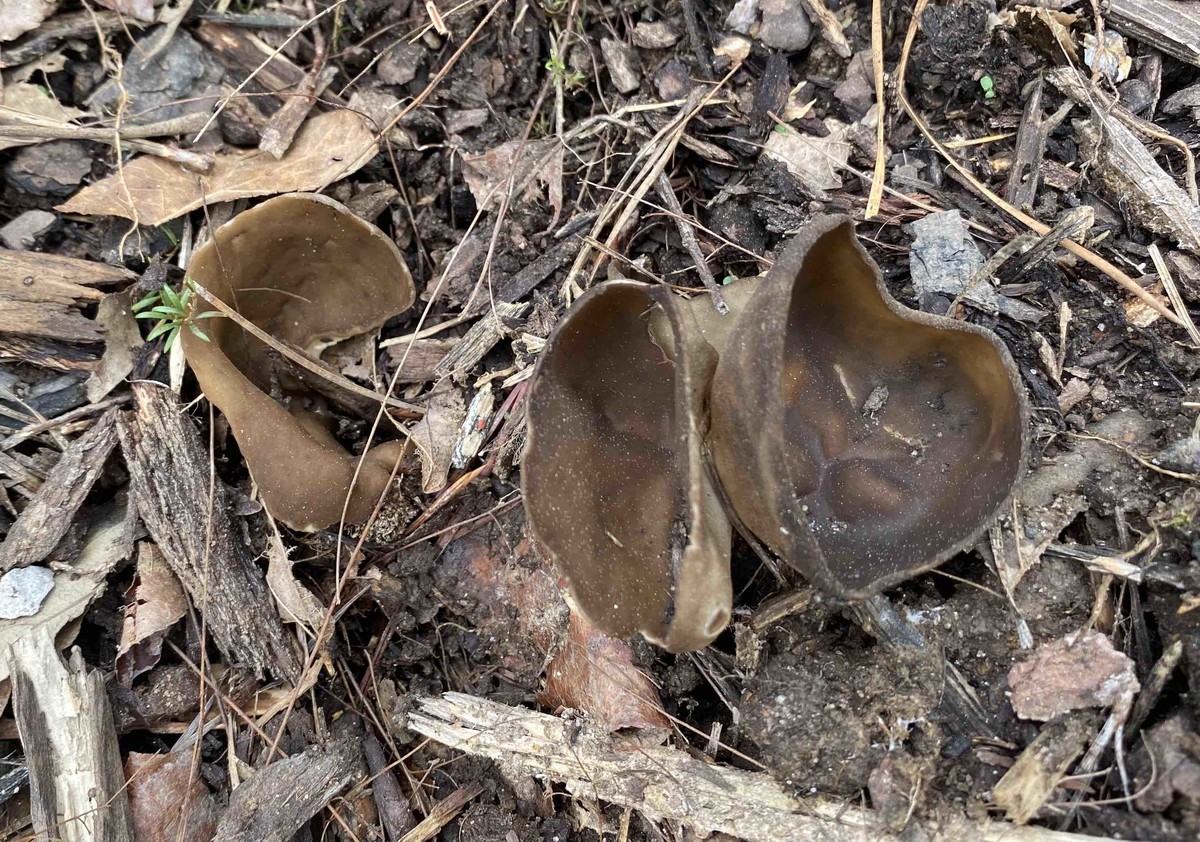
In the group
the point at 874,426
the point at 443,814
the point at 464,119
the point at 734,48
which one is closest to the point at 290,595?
the point at 443,814

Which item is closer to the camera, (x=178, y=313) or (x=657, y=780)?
(x=657, y=780)

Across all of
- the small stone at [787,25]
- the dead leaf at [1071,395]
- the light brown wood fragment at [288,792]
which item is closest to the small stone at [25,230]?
the light brown wood fragment at [288,792]

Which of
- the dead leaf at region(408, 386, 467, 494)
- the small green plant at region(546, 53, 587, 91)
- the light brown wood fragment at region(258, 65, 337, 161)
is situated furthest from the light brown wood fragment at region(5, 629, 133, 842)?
the small green plant at region(546, 53, 587, 91)

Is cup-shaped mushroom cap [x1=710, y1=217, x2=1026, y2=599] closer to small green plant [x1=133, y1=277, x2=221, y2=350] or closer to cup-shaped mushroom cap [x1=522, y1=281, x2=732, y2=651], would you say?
cup-shaped mushroom cap [x1=522, y1=281, x2=732, y2=651]

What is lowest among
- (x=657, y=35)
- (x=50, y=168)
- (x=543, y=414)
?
(x=543, y=414)

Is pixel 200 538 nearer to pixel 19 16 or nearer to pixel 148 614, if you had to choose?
pixel 148 614

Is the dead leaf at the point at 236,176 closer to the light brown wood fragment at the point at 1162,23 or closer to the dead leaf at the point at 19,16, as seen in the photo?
the dead leaf at the point at 19,16
